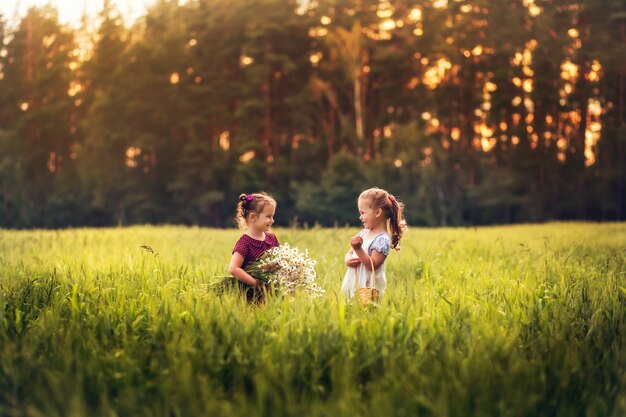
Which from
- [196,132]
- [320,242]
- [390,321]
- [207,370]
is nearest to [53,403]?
[207,370]

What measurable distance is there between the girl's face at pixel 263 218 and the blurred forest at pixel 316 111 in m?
23.9

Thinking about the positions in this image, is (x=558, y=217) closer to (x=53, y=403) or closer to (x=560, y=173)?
(x=560, y=173)

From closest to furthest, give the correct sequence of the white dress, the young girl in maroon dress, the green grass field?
1. the green grass field
2. the young girl in maroon dress
3. the white dress

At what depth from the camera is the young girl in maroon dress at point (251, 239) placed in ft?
17.2

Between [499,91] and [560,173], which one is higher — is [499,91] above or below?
above

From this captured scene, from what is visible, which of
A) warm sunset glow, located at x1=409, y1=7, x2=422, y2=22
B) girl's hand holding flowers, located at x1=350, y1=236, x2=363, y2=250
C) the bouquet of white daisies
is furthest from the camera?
warm sunset glow, located at x1=409, y1=7, x2=422, y2=22

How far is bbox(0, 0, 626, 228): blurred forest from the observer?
29250 millimetres

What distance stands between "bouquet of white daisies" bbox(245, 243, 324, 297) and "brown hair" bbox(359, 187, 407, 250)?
77 cm

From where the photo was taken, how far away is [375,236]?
5445 mm

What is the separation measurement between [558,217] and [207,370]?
28682mm

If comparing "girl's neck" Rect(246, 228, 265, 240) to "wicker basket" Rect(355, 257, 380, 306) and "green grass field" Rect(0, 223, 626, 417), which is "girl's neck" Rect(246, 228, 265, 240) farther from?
"wicker basket" Rect(355, 257, 380, 306)

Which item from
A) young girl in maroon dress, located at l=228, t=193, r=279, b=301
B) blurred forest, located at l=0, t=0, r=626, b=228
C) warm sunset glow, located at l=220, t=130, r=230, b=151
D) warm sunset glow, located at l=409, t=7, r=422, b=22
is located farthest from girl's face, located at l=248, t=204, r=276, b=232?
warm sunset glow, located at l=220, t=130, r=230, b=151

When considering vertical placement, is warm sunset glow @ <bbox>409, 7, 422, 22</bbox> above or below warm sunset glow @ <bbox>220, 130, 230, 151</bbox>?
above

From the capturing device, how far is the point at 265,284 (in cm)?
534
